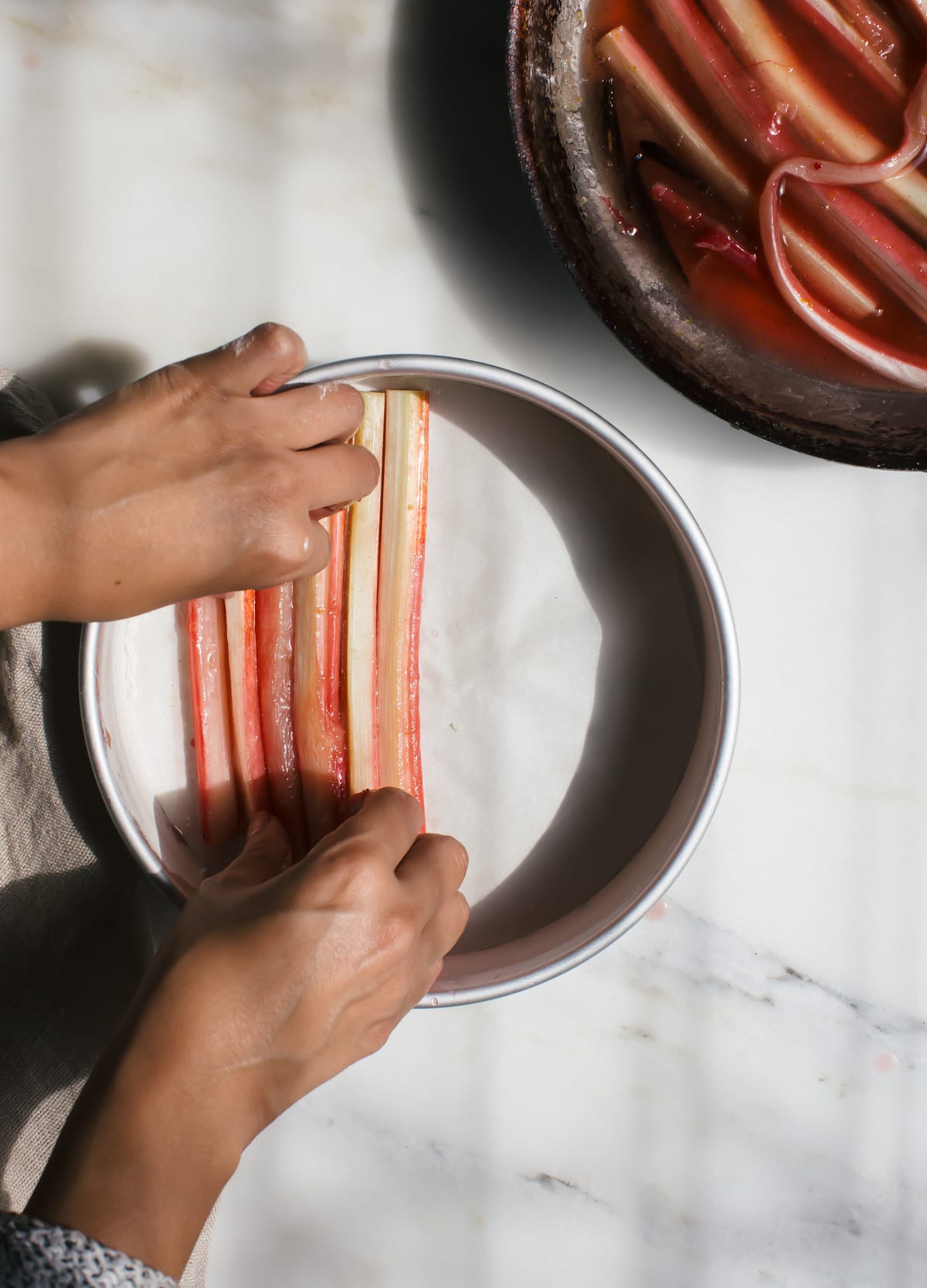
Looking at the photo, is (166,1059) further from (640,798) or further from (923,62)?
(923,62)

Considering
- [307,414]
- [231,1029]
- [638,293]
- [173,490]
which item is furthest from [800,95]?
[231,1029]

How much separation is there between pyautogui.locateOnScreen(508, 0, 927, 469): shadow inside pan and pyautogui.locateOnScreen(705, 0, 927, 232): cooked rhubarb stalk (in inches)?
4.1

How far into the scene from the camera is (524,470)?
817 mm

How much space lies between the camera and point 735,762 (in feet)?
2.80

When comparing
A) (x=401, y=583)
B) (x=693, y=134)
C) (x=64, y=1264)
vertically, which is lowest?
(x=64, y=1264)

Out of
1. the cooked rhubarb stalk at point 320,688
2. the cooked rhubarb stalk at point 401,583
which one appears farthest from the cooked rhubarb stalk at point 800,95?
the cooked rhubarb stalk at point 320,688

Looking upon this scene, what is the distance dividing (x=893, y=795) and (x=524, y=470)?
1.38ft

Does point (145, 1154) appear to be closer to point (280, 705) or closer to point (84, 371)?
point (280, 705)

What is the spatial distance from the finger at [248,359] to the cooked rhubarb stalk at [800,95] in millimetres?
389

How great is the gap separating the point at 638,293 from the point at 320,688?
379 mm

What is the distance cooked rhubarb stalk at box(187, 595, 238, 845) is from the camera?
2.56 ft

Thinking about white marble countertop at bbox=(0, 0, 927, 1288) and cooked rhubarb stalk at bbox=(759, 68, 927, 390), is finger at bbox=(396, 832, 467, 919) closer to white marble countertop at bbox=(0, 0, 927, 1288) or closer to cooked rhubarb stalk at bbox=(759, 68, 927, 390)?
white marble countertop at bbox=(0, 0, 927, 1288)

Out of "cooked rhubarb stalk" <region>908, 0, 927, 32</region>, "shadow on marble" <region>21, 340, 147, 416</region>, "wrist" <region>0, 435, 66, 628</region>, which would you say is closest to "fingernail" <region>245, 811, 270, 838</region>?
"wrist" <region>0, 435, 66, 628</region>

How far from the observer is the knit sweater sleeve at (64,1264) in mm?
Result: 529
